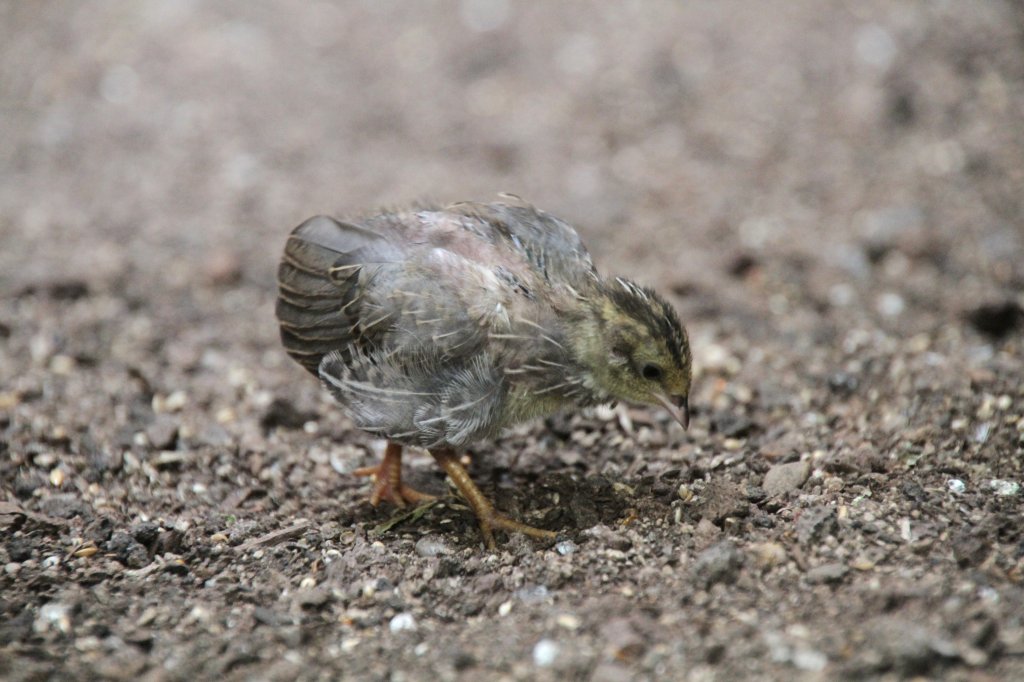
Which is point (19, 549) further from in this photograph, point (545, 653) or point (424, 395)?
point (545, 653)

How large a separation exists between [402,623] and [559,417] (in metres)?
1.57

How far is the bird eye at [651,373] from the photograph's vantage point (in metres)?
3.79

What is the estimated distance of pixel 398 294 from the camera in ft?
12.5

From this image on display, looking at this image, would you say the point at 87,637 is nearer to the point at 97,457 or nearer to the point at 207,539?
the point at 207,539

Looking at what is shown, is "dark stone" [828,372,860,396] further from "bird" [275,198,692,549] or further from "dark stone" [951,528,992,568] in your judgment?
"dark stone" [951,528,992,568]

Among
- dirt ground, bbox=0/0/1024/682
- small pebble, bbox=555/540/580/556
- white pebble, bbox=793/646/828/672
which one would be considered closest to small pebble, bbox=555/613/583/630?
dirt ground, bbox=0/0/1024/682

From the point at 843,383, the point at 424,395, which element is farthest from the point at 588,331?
the point at 843,383

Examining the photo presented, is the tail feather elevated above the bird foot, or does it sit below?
above

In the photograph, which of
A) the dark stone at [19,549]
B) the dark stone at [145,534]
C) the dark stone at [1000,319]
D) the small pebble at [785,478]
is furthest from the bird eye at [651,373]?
the dark stone at [19,549]

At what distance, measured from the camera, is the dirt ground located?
10.5 ft

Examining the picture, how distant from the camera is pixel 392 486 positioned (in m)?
4.19

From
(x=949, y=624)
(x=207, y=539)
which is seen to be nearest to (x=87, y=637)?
(x=207, y=539)

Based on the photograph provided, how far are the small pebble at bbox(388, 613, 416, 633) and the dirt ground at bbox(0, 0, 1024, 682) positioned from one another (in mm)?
30

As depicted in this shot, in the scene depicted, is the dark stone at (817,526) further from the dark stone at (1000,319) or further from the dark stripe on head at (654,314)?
the dark stone at (1000,319)
